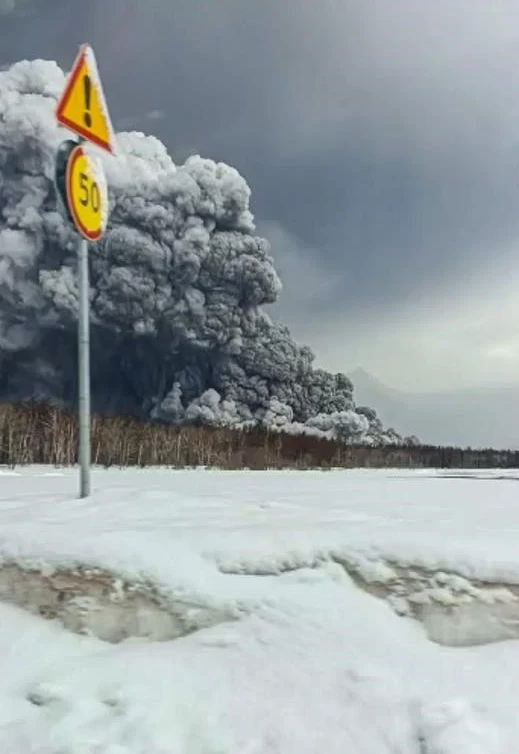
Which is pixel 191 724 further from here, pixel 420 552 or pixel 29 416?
pixel 29 416

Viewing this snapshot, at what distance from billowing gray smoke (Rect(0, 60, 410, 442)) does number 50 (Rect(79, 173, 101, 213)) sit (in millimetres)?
44036

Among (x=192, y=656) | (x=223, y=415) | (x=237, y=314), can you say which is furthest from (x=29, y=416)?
(x=237, y=314)

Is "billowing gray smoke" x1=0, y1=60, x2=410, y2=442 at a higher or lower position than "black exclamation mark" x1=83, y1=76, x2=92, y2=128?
higher

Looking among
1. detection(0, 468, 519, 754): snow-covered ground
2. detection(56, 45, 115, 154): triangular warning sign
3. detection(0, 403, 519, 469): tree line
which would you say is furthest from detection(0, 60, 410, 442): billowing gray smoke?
detection(0, 468, 519, 754): snow-covered ground

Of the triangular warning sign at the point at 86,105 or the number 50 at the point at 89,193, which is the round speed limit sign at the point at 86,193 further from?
the triangular warning sign at the point at 86,105

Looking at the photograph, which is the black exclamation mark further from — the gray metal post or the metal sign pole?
the gray metal post

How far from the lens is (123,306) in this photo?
159 ft

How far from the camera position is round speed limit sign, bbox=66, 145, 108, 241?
4016 mm

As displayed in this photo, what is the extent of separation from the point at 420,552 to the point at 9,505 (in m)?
2.33

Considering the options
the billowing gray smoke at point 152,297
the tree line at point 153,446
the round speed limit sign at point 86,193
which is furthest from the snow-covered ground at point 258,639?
the billowing gray smoke at point 152,297

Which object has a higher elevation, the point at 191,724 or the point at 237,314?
the point at 237,314

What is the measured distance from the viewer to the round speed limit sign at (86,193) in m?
4.02

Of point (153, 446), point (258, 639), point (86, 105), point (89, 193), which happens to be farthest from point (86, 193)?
point (153, 446)

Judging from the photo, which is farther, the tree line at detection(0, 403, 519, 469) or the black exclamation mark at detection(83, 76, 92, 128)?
the tree line at detection(0, 403, 519, 469)
